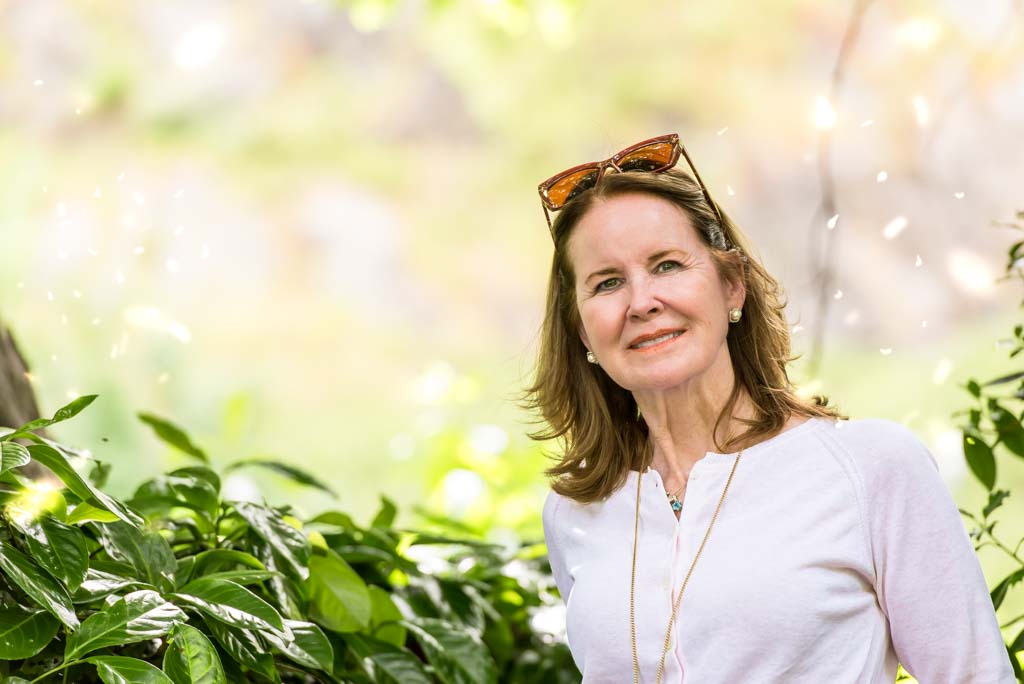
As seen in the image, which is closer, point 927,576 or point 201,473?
point 927,576

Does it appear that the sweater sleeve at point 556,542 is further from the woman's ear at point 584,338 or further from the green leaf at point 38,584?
the green leaf at point 38,584

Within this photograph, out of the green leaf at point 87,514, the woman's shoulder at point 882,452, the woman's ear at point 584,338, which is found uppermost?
the woman's ear at point 584,338

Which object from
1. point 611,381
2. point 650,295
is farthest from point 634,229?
point 611,381

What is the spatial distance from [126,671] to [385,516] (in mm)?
736

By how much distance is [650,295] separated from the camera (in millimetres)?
1155

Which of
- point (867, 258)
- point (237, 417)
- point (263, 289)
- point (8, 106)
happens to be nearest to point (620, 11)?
point (867, 258)

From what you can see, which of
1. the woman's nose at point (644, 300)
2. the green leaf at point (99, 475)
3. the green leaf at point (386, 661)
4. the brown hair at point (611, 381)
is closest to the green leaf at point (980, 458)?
the brown hair at point (611, 381)

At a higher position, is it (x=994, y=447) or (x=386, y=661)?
(x=994, y=447)

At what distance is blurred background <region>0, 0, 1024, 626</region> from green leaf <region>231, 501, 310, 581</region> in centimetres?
368

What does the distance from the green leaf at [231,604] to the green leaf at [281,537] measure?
6.4 inches

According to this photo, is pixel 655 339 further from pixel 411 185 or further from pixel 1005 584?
pixel 411 185

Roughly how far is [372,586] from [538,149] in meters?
4.79

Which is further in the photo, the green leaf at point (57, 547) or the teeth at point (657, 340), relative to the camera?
the teeth at point (657, 340)

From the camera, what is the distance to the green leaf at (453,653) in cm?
133
